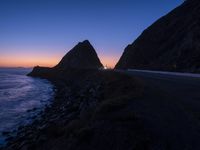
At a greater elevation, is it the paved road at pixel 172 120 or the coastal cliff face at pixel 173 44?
the coastal cliff face at pixel 173 44

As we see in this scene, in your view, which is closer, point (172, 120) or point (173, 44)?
point (172, 120)

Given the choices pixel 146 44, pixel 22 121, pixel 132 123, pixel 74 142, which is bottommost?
pixel 22 121

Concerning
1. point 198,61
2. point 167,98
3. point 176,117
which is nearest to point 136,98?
point 167,98

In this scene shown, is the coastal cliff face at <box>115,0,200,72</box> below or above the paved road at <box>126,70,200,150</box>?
above

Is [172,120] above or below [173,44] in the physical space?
below

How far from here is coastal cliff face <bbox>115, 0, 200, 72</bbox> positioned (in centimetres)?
4792

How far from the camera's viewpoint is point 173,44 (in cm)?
6231

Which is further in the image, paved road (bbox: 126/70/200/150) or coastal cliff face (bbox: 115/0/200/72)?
coastal cliff face (bbox: 115/0/200/72)

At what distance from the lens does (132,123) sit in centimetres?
897

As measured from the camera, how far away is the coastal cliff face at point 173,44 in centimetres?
4792

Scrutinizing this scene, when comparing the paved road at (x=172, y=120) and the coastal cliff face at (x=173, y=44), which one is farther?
the coastal cliff face at (x=173, y=44)

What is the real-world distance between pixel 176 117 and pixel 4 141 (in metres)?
10.2

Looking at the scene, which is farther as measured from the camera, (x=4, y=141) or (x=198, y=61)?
(x=198, y=61)

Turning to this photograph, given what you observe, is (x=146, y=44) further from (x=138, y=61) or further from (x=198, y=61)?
(x=198, y=61)
